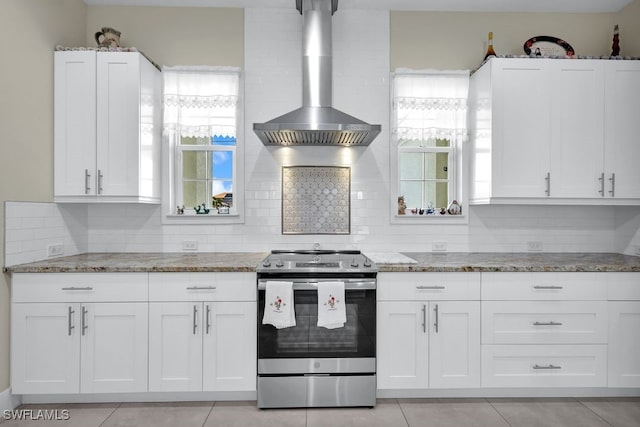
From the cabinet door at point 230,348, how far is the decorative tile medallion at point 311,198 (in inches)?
37.0

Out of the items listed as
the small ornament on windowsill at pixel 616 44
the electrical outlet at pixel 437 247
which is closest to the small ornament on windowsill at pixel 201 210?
the electrical outlet at pixel 437 247

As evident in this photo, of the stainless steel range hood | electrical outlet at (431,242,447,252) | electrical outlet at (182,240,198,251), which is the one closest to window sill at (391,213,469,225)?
electrical outlet at (431,242,447,252)

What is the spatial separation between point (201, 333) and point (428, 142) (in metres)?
2.43

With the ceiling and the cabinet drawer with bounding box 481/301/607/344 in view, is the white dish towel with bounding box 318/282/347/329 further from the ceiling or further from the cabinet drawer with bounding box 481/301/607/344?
the ceiling

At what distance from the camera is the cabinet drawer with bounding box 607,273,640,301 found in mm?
2779

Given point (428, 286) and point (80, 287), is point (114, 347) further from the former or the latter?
point (428, 286)

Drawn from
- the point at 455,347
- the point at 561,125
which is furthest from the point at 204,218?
the point at 561,125

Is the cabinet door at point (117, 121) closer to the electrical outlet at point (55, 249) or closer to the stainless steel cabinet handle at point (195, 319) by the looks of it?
the electrical outlet at point (55, 249)

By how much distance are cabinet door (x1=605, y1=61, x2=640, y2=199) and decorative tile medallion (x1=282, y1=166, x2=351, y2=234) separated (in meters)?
2.05

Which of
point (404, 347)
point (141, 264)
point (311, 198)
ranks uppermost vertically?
point (311, 198)

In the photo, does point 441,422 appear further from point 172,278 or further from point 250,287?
point 172,278

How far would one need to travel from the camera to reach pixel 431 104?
343 cm

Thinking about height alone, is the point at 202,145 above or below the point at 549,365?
above

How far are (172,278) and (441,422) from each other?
1.91 metres
